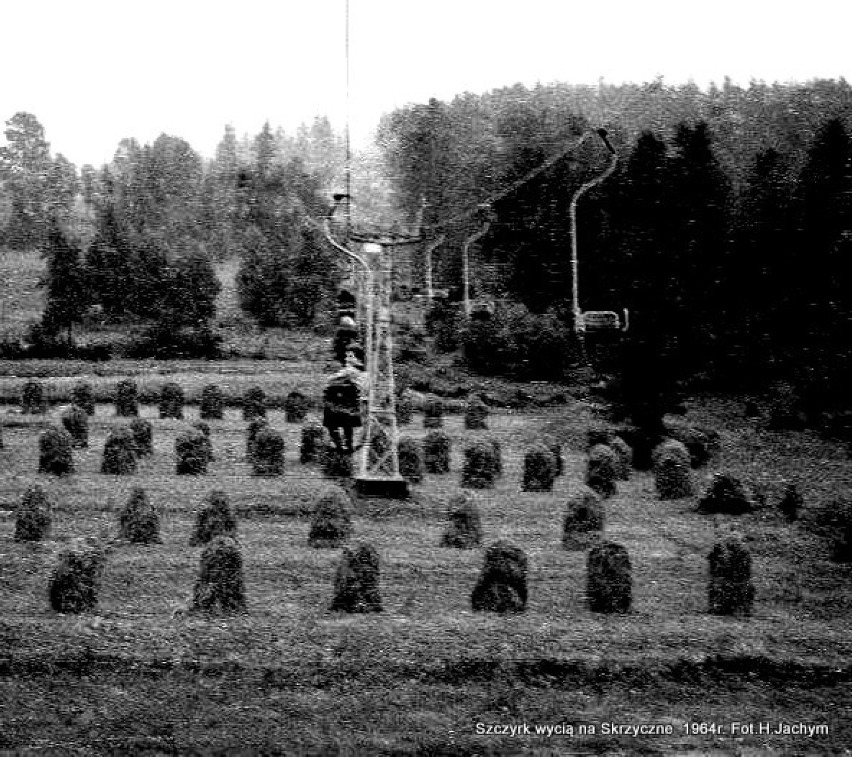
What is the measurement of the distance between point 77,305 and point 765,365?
3002 centimetres

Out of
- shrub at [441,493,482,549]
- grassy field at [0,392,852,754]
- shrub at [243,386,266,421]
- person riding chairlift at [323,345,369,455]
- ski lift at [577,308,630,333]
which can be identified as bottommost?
grassy field at [0,392,852,754]

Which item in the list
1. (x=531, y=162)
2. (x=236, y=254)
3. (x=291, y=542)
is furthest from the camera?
(x=236, y=254)

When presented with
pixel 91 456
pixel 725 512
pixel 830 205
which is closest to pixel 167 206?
pixel 830 205

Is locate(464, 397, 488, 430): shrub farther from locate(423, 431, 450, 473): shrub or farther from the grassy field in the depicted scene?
the grassy field

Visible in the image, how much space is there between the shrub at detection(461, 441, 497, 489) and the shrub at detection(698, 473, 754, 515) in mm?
4285

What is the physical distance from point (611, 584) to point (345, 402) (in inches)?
391

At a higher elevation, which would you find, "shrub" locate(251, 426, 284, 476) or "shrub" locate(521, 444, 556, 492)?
"shrub" locate(251, 426, 284, 476)

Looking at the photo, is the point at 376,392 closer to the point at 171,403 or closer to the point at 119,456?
the point at 119,456

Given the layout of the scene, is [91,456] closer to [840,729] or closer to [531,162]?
[840,729]

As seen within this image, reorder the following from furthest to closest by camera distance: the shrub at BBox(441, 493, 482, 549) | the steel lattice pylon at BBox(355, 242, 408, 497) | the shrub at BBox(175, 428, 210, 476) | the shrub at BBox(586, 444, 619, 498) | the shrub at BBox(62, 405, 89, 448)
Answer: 1. the shrub at BBox(62, 405, 89, 448)
2. the shrub at BBox(586, 444, 619, 498)
3. the shrub at BBox(175, 428, 210, 476)
4. the steel lattice pylon at BBox(355, 242, 408, 497)
5. the shrub at BBox(441, 493, 482, 549)

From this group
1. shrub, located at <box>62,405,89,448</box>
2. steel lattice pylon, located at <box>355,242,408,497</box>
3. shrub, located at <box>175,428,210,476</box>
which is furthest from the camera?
shrub, located at <box>62,405,89,448</box>

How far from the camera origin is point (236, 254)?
75.2 metres

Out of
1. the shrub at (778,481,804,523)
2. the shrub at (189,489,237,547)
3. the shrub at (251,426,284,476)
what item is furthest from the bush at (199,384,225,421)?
the shrub at (778,481,804,523)

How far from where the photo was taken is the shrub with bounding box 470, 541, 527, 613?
40.5 feet
